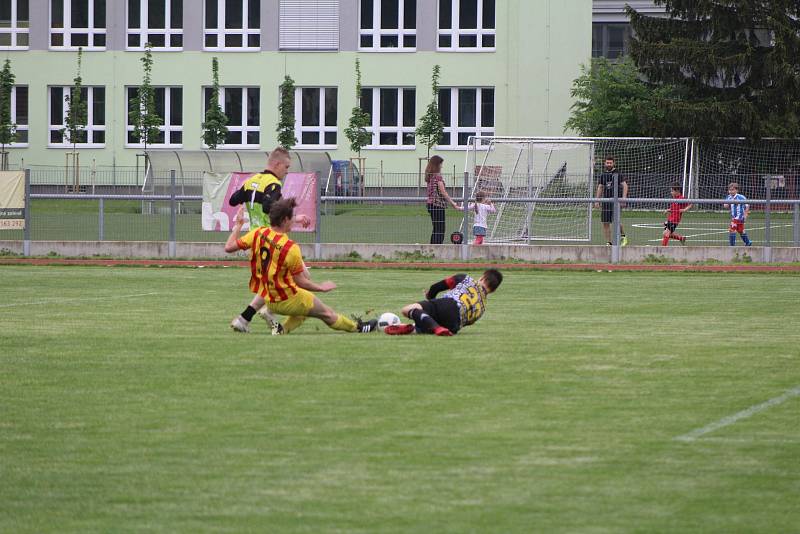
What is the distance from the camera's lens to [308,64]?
6031 centimetres

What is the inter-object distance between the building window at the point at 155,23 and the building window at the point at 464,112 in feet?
41.1

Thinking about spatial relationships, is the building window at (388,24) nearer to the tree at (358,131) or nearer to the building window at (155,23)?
the tree at (358,131)

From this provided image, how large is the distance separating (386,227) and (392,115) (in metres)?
31.7

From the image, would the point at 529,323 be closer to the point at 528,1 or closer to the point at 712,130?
the point at 712,130

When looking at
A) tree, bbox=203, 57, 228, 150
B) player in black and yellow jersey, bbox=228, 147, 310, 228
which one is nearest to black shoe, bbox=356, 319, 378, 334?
player in black and yellow jersey, bbox=228, 147, 310, 228

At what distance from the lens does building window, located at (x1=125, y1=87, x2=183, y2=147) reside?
6156 cm

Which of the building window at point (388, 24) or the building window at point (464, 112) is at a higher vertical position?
the building window at point (388, 24)

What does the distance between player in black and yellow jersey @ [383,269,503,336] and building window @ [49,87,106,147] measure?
50799 millimetres

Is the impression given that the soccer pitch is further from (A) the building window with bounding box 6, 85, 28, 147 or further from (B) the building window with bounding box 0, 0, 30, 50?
(B) the building window with bounding box 0, 0, 30, 50

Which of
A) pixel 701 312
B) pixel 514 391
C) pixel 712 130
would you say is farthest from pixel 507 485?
pixel 712 130

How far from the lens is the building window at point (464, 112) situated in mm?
60406

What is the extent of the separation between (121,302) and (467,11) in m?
45.6

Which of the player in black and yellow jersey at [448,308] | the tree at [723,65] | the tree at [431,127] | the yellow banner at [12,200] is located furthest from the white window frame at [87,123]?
the player in black and yellow jersey at [448,308]

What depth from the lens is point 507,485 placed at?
676 centimetres
